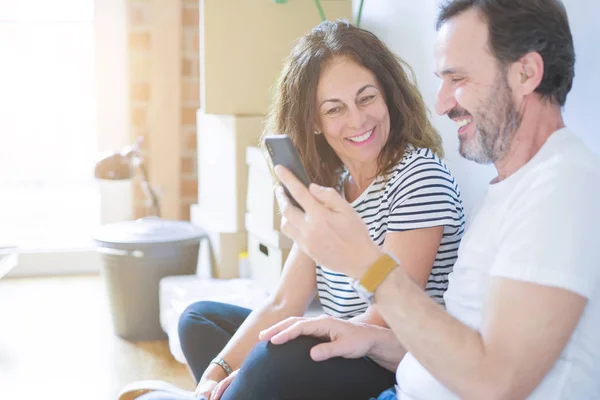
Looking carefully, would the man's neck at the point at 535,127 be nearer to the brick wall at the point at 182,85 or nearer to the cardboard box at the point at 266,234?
the cardboard box at the point at 266,234

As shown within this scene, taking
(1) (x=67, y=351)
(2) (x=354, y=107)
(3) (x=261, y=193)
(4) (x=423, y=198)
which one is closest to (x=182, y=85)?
(3) (x=261, y=193)

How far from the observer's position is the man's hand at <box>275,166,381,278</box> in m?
1.09

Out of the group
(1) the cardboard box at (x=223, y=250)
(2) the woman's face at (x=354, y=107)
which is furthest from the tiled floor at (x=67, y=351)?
(2) the woman's face at (x=354, y=107)

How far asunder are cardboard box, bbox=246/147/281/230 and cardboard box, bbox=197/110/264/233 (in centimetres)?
6

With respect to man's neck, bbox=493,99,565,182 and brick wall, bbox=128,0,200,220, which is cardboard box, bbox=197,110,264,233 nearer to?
brick wall, bbox=128,0,200,220

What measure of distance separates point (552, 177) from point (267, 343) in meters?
0.56

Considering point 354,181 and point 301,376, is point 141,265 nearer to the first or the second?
point 354,181

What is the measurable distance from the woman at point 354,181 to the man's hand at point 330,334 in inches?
1.0

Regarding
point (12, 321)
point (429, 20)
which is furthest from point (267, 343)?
point (12, 321)

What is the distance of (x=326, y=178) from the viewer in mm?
1803

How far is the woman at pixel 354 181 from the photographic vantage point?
1.51 meters

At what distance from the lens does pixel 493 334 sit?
3.32 feet

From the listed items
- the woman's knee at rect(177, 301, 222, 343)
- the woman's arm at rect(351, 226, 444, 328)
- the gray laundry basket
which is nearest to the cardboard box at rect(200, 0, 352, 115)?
the gray laundry basket

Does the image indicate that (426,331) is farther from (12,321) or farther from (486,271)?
(12,321)
